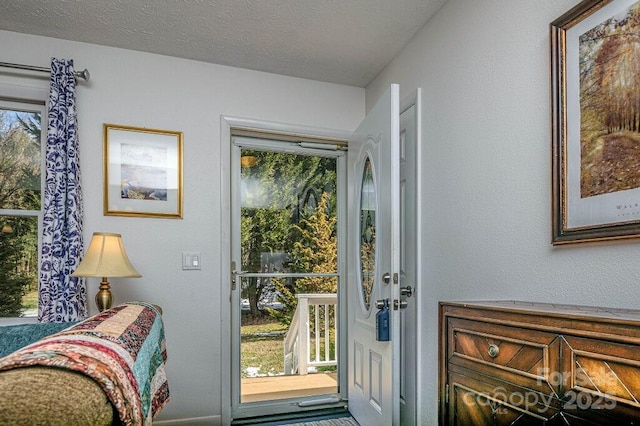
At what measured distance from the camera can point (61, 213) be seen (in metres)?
2.30

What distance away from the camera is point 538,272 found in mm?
1541

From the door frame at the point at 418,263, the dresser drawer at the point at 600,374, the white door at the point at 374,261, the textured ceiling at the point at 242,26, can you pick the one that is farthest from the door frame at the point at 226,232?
the dresser drawer at the point at 600,374

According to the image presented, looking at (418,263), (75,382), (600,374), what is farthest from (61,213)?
(600,374)

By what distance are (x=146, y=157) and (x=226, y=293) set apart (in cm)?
106

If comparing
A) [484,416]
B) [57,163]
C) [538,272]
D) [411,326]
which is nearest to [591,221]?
[538,272]

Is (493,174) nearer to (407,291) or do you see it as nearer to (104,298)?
(407,291)

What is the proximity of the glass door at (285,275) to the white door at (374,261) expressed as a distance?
0.95ft

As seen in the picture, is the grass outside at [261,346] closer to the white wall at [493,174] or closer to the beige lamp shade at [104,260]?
the beige lamp shade at [104,260]

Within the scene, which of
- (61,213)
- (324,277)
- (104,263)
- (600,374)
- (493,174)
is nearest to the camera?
(600,374)

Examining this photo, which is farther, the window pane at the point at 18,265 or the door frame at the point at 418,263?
the window pane at the point at 18,265

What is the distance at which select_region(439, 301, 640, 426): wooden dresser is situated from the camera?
0.91 m

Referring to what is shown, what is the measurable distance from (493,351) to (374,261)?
3.99ft

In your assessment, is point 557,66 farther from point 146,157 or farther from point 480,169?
point 146,157

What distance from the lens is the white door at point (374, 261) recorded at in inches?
82.5
